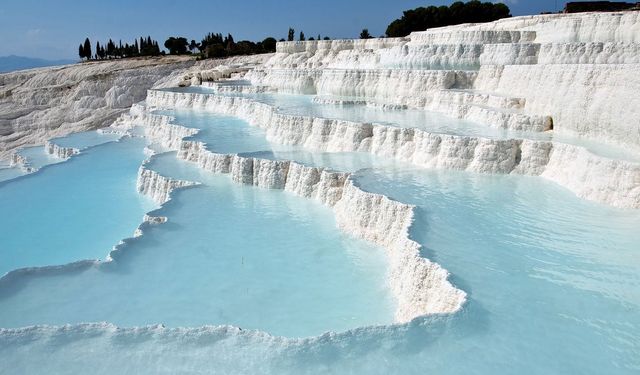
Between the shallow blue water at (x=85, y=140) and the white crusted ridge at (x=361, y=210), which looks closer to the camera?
the white crusted ridge at (x=361, y=210)

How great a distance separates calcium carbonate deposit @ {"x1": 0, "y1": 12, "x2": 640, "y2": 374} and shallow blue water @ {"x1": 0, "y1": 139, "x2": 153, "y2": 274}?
0.17 feet

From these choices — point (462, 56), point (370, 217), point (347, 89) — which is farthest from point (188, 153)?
point (462, 56)

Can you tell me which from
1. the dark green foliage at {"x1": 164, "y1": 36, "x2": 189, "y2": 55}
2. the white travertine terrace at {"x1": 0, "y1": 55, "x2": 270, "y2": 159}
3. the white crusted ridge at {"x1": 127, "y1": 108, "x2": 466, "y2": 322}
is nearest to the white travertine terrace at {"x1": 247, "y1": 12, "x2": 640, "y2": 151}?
the white crusted ridge at {"x1": 127, "y1": 108, "x2": 466, "y2": 322}

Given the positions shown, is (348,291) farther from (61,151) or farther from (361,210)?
(61,151)

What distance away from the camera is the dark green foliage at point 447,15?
3128 cm

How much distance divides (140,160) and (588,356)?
12232 mm

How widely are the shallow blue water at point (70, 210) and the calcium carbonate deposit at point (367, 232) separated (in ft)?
0.17

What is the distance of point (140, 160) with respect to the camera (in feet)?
46.4

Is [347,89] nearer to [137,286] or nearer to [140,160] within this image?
[140,160]

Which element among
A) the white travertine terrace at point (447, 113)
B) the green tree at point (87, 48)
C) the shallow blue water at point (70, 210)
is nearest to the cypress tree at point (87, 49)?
the green tree at point (87, 48)

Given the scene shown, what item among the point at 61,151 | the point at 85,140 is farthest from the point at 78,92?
the point at 61,151

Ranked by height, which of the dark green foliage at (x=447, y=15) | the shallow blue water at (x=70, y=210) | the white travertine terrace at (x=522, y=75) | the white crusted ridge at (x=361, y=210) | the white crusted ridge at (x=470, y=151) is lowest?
the shallow blue water at (x=70, y=210)

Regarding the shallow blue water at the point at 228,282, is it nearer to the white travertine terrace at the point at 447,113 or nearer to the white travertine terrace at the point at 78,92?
the white travertine terrace at the point at 447,113

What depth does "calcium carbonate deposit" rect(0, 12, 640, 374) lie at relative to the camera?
Answer: 441 centimetres
